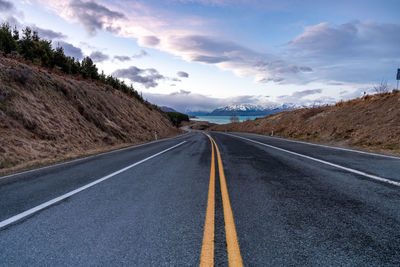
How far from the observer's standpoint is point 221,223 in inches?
111

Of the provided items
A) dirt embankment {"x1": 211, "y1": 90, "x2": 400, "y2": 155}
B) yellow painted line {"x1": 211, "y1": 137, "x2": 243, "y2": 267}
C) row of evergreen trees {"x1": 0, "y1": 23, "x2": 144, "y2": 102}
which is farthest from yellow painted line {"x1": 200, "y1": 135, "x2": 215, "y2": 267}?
row of evergreen trees {"x1": 0, "y1": 23, "x2": 144, "y2": 102}

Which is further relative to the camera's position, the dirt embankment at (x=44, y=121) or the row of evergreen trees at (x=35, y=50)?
the row of evergreen trees at (x=35, y=50)

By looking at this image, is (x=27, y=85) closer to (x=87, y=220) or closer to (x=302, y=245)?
(x=87, y=220)

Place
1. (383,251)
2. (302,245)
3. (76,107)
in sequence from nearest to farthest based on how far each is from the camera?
(383,251), (302,245), (76,107)

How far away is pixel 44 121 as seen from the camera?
13.2 m

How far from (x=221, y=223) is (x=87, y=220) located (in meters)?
1.97

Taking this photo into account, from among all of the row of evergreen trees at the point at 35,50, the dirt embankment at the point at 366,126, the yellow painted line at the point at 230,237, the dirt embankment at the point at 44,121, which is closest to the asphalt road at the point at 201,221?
the yellow painted line at the point at 230,237

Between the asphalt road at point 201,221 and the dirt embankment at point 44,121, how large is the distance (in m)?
5.76

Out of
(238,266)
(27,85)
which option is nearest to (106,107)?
(27,85)

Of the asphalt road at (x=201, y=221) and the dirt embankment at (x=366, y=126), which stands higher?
the dirt embankment at (x=366, y=126)

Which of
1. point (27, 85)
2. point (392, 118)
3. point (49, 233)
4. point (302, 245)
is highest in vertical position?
point (27, 85)

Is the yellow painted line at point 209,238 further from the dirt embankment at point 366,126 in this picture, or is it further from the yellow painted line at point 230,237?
the dirt embankment at point 366,126

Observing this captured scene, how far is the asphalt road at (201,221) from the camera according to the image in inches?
85.0

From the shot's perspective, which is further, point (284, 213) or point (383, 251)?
point (284, 213)
